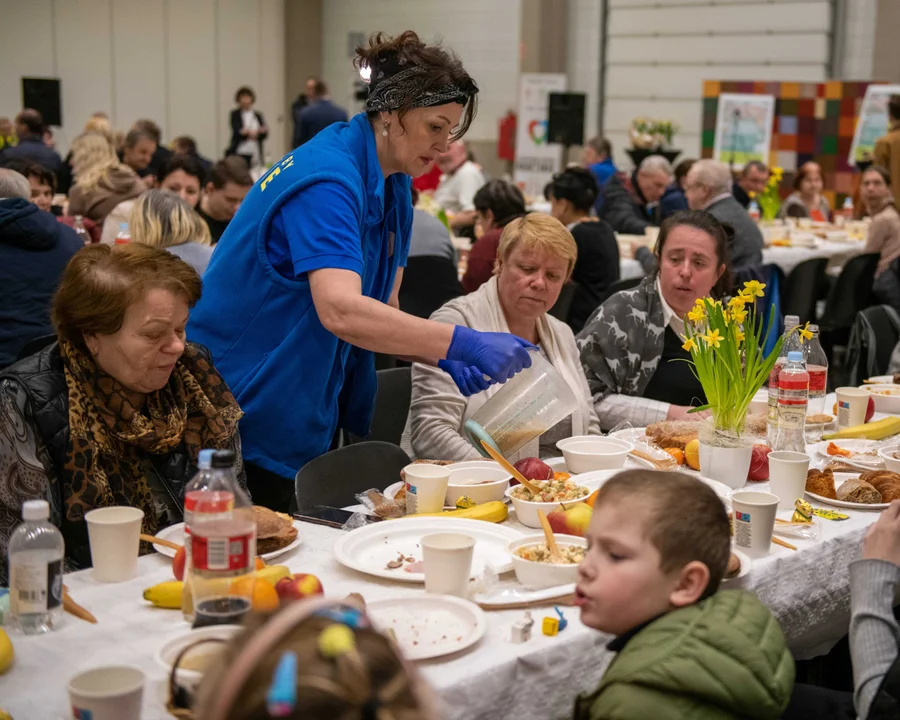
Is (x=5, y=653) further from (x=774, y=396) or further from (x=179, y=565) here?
(x=774, y=396)

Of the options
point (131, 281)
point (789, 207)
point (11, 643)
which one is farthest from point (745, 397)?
point (789, 207)

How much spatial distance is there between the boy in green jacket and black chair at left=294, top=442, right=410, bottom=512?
1019 millimetres

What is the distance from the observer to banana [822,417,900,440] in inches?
122

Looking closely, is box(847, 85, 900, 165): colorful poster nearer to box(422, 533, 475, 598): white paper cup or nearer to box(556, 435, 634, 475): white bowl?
box(556, 435, 634, 475): white bowl

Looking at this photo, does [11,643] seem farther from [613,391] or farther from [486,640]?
[613,391]

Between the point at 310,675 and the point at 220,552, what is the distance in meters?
0.75

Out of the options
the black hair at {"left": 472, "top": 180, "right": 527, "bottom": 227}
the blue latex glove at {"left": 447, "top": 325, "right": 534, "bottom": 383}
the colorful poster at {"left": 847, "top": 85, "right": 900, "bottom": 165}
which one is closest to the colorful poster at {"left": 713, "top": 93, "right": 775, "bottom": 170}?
the colorful poster at {"left": 847, "top": 85, "right": 900, "bottom": 165}

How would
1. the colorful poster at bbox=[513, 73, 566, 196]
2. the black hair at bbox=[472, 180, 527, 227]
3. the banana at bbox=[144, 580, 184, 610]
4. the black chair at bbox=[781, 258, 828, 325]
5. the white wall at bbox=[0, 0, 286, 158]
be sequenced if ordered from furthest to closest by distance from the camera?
the white wall at bbox=[0, 0, 286, 158] < the colorful poster at bbox=[513, 73, 566, 196] < the black chair at bbox=[781, 258, 828, 325] < the black hair at bbox=[472, 180, 527, 227] < the banana at bbox=[144, 580, 184, 610]

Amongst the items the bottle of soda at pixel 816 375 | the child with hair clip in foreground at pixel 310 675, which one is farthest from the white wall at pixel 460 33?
the child with hair clip in foreground at pixel 310 675

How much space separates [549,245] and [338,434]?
1142 mm

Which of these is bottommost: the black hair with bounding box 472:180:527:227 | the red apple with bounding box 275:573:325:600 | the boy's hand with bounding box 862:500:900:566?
the red apple with bounding box 275:573:325:600

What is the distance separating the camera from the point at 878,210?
8.05 meters

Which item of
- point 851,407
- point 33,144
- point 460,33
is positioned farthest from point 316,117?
point 851,407

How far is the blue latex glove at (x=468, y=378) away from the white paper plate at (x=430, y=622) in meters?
0.86
